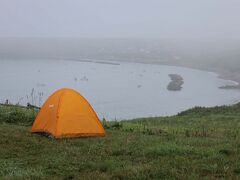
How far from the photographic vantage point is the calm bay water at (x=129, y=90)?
206ft

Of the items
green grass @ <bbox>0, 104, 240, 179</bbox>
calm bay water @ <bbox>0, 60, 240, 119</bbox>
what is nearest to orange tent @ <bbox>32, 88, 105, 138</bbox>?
green grass @ <bbox>0, 104, 240, 179</bbox>

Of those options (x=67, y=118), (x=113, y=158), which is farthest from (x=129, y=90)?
(x=113, y=158)

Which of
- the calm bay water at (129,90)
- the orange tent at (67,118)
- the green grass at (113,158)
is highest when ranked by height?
the calm bay water at (129,90)

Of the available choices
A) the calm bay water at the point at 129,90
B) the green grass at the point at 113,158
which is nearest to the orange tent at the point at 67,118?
the green grass at the point at 113,158

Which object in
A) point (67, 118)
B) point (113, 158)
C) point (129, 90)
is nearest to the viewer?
point (113, 158)

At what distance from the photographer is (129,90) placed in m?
89.0

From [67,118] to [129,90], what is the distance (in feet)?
251

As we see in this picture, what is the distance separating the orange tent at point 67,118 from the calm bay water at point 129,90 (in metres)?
34.8

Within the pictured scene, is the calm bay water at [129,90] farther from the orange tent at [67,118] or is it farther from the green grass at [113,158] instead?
the green grass at [113,158]

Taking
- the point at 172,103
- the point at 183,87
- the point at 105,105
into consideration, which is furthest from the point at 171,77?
the point at 105,105

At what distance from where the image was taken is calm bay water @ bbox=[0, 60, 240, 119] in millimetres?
62938

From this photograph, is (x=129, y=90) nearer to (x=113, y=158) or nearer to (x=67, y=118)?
(x=67, y=118)

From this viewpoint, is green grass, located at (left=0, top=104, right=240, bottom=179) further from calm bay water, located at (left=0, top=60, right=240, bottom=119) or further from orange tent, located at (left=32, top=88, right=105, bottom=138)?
calm bay water, located at (left=0, top=60, right=240, bottom=119)

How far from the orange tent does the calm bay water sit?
34805 millimetres
